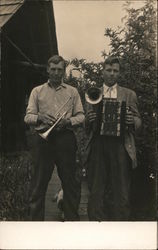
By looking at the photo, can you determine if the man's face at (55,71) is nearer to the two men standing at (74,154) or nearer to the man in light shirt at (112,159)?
the two men standing at (74,154)

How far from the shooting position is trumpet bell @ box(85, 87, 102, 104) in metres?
3.86

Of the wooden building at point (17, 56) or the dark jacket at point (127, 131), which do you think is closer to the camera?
the dark jacket at point (127, 131)

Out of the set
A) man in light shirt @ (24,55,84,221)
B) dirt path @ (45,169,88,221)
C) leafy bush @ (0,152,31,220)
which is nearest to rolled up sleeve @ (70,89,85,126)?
man in light shirt @ (24,55,84,221)

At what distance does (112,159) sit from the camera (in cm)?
397

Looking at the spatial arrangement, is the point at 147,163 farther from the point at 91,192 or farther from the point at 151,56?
the point at 151,56

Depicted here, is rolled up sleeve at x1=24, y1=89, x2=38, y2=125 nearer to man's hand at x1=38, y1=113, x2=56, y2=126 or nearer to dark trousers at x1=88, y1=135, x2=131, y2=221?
man's hand at x1=38, y1=113, x2=56, y2=126

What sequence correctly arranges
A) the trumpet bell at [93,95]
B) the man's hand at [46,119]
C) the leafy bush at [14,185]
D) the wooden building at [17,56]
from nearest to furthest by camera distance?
1. the trumpet bell at [93,95]
2. the man's hand at [46,119]
3. the leafy bush at [14,185]
4. the wooden building at [17,56]

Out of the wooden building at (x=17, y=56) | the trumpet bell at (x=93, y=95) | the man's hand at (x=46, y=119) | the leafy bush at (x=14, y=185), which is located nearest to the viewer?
the trumpet bell at (x=93, y=95)

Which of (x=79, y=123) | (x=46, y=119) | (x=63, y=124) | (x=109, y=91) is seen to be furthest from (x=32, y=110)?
(x=109, y=91)

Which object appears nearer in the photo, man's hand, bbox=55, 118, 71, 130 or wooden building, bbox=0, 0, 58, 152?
man's hand, bbox=55, 118, 71, 130

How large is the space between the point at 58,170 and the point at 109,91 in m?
0.86

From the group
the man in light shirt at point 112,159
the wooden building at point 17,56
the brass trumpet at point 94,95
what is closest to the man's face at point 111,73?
the man in light shirt at point 112,159

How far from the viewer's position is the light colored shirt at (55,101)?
13.1 ft

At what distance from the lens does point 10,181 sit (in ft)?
14.3
